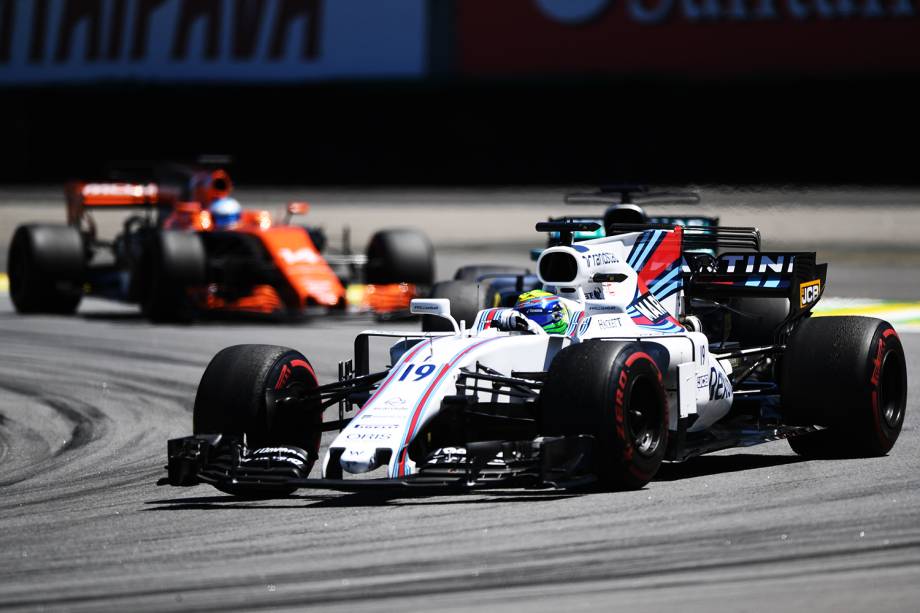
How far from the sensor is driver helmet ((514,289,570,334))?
31.0 feet

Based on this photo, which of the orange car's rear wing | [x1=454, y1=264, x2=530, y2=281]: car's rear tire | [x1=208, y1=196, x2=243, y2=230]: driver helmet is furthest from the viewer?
the orange car's rear wing

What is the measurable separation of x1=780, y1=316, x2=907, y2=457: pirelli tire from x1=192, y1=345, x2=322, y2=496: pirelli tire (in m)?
2.77

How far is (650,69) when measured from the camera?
3938 cm

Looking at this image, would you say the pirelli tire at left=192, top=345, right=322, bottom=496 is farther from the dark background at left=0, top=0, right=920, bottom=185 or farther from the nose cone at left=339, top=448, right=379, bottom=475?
the dark background at left=0, top=0, right=920, bottom=185

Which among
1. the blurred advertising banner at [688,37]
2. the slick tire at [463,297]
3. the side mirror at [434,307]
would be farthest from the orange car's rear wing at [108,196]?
the blurred advertising banner at [688,37]

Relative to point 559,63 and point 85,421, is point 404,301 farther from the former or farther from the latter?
point 559,63

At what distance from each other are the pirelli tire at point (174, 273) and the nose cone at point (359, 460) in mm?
10890

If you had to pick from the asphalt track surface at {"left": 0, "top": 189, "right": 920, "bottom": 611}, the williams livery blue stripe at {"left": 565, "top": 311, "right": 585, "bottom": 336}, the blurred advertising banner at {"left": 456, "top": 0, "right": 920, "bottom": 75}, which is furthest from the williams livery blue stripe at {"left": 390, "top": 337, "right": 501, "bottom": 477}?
the blurred advertising banner at {"left": 456, "top": 0, "right": 920, "bottom": 75}

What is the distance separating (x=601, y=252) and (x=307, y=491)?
7.25 ft

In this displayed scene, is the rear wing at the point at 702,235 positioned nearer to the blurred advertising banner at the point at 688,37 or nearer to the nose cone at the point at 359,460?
the nose cone at the point at 359,460

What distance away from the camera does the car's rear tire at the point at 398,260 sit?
20.1m

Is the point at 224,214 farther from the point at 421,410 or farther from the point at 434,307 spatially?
the point at 421,410

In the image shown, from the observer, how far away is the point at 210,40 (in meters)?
42.9

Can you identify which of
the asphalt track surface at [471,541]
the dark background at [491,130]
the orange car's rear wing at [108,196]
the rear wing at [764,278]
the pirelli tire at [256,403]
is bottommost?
the asphalt track surface at [471,541]
